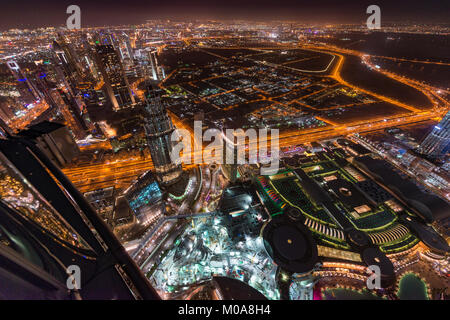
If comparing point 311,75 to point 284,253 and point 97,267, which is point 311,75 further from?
point 97,267

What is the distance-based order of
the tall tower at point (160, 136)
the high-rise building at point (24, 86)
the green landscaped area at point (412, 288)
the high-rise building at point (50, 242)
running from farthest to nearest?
the high-rise building at point (24, 86) → the tall tower at point (160, 136) → the green landscaped area at point (412, 288) → the high-rise building at point (50, 242)

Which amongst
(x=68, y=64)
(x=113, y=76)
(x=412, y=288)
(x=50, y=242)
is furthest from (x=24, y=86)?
(x=412, y=288)

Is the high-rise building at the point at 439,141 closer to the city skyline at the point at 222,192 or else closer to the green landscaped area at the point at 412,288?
the city skyline at the point at 222,192

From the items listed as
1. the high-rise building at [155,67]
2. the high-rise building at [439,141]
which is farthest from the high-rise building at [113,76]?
the high-rise building at [439,141]

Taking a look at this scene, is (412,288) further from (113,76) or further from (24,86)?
(24,86)

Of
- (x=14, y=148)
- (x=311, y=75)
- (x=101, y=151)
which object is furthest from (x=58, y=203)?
(x=311, y=75)

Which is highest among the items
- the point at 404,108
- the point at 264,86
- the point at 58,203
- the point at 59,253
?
the point at 58,203
